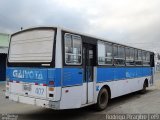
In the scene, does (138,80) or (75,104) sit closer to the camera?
(75,104)

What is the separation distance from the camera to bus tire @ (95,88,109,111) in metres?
10.1

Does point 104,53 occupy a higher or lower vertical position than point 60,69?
higher

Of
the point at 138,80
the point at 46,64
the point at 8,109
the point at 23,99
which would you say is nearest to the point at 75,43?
the point at 46,64

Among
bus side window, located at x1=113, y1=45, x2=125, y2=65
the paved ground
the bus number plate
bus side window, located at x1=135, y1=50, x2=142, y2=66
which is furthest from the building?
the bus number plate

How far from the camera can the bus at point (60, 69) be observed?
7688mm

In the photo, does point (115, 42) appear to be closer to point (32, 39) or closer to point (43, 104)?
point (32, 39)

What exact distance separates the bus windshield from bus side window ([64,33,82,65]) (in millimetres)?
551

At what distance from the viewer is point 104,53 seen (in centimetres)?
1053

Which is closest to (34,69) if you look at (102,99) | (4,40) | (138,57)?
(102,99)

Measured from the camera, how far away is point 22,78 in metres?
8.69

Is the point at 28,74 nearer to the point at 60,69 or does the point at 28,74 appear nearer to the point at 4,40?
the point at 60,69

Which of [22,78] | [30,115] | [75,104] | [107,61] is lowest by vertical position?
[30,115]

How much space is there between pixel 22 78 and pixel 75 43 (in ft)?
7.47

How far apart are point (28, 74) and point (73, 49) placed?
1797mm
